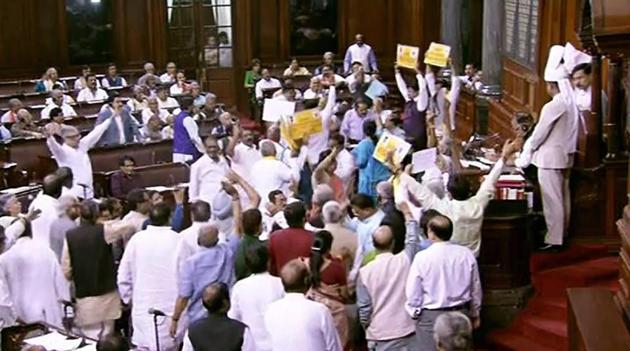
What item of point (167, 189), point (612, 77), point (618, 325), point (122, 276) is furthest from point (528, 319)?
point (167, 189)

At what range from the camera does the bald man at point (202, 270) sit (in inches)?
273

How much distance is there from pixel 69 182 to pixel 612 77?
15.3ft

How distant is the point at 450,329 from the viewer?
4.93m

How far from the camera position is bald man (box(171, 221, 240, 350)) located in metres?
6.93

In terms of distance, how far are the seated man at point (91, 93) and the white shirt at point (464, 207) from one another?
34.0ft

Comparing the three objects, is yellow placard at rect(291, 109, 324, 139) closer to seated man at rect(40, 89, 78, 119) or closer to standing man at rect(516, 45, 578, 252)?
standing man at rect(516, 45, 578, 252)

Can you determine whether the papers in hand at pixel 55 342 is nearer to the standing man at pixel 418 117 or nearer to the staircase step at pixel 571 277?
the staircase step at pixel 571 277

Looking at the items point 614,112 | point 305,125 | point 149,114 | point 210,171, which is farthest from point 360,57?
point 614,112

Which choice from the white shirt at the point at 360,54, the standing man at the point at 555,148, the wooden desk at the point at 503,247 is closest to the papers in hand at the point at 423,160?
the wooden desk at the point at 503,247

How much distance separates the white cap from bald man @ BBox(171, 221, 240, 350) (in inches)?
139

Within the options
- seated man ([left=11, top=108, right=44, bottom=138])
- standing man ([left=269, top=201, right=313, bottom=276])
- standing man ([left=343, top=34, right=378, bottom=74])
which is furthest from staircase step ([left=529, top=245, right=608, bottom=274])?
standing man ([left=343, top=34, right=378, bottom=74])

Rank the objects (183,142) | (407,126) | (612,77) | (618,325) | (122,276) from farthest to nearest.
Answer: (407,126) → (183,142) → (612,77) → (122,276) → (618,325)

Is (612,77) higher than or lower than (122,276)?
higher

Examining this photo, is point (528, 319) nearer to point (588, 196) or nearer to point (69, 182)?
point (588, 196)
